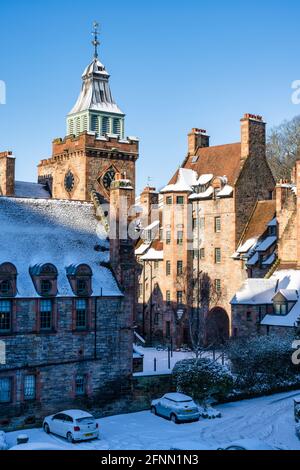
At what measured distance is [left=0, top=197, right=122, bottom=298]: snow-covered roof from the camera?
34.4 metres

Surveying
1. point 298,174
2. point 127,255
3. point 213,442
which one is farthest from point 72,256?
point 298,174

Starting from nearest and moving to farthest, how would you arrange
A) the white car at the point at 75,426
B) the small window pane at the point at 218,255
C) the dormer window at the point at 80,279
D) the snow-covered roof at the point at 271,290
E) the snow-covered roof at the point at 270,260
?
the white car at the point at 75,426 < the dormer window at the point at 80,279 < the snow-covered roof at the point at 271,290 < the snow-covered roof at the point at 270,260 < the small window pane at the point at 218,255

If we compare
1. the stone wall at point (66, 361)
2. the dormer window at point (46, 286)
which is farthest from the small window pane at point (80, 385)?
the dormer window at point (46, 286)

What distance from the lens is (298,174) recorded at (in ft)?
166

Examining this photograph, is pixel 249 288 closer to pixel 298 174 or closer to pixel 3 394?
pixel 298 174

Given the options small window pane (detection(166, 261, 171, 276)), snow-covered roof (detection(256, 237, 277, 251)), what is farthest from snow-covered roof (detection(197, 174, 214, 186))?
snow-covered roof (detection(256, 237, 277, 251))

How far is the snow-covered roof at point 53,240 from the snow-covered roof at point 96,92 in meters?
24.1

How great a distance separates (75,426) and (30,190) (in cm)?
3330

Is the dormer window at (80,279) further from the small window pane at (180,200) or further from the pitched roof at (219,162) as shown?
the small window pane at (180,200)

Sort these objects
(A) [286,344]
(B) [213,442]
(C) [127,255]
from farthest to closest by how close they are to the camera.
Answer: (A) [286,344], (C) [127,255], (B) [213,442]

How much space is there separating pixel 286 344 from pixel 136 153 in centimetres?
2577

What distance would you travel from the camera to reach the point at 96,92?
62219mm

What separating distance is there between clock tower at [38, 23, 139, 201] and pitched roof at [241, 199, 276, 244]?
10.9 m

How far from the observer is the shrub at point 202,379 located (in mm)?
36125
